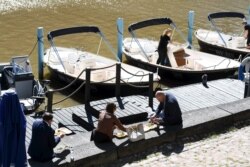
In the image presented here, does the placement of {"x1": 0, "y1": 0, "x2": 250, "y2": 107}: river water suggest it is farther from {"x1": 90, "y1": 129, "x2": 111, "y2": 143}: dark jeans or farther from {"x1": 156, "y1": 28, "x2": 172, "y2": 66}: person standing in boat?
{"x1": 90, "y1": 129, "x2": 111, "y2": 143}: dark jeans

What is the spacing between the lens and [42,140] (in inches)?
353

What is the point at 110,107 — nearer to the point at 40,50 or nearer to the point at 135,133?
the point at 135,133

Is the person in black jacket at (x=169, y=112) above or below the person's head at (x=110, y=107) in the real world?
below

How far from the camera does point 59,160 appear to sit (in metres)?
9.12

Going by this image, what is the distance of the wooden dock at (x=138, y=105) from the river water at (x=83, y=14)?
6.95 meters

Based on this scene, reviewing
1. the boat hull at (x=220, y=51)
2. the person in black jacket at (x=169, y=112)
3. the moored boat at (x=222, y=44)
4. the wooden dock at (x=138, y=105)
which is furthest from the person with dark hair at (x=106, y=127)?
the boat hull at (x=220, y=51)

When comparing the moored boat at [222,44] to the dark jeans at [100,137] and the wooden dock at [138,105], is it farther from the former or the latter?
the dark jeans at [100,137]

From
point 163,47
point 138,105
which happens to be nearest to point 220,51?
point 163,47

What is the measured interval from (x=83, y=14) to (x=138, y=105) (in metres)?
18.2

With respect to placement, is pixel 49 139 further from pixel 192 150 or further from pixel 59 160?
pixel 192 150

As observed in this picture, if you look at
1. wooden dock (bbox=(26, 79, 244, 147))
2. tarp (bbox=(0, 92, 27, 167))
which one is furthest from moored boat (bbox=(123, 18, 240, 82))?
tarp (bbox=(0, 92, 27, 167))

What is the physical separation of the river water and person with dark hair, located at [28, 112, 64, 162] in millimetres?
13009

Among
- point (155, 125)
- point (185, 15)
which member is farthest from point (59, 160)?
point (185, 15)

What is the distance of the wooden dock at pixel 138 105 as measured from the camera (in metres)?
12.4
